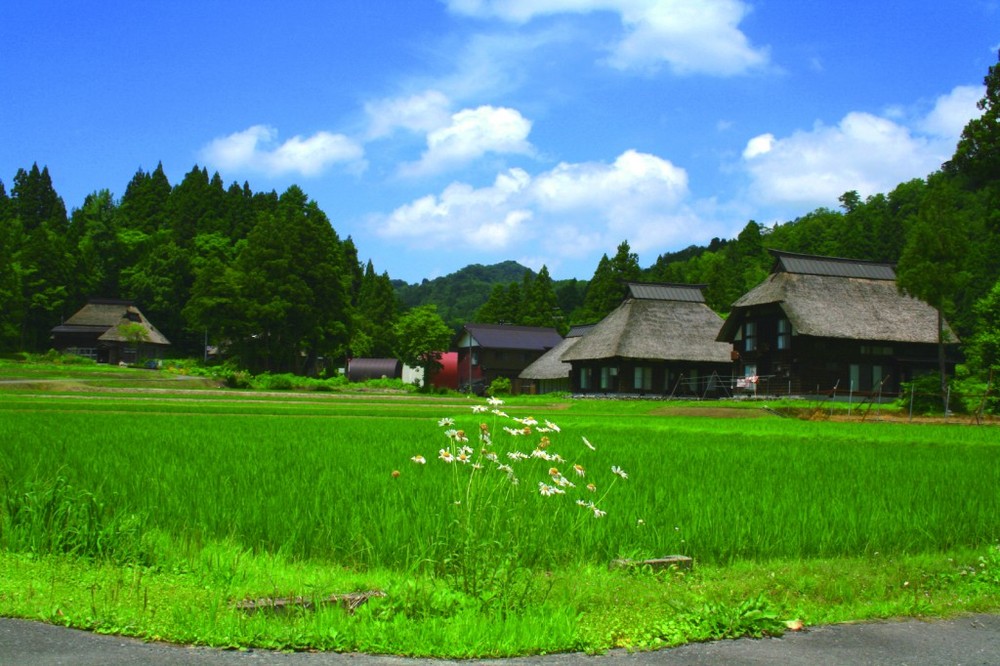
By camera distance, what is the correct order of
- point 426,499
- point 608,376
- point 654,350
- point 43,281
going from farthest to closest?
point 43,281 → point 608,376 → point 654,350 → point 426,499

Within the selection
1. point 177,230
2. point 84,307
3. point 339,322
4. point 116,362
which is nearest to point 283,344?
point 339,322

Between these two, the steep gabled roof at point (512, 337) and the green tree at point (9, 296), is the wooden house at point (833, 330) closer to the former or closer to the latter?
the steep gabled roof at point (512, 337)

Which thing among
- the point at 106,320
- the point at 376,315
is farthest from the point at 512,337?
the point at 106,320

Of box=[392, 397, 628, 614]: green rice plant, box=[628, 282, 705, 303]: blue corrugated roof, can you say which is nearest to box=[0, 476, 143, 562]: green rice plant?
box=[392, 397, 628, 614]: green rice plant

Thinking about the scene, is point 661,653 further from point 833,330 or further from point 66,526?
point 833,330

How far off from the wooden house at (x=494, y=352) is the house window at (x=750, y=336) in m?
24.9

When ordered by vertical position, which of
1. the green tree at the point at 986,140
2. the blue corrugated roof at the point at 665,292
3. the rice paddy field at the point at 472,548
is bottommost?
the rice paddy field at the point at 472,548

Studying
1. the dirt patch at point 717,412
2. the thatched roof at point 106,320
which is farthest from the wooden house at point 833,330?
the thatched roof at point 106,320

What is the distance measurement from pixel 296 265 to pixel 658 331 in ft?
78.5

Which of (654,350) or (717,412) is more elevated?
(654,350)

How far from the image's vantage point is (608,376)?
51156mm

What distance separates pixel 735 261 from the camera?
94.4 m

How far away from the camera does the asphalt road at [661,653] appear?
3928 millimetres

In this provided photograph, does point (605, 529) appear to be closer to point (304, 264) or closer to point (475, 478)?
point (475, 478)
